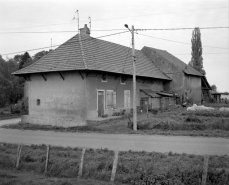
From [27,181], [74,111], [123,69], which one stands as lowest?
[27,181]

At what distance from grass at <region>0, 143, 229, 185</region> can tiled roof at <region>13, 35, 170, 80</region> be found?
12073 millimetres

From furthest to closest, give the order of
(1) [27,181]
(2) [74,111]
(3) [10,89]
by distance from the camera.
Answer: (3) [10,89]
(2) [74,111]
(1) [27,181]

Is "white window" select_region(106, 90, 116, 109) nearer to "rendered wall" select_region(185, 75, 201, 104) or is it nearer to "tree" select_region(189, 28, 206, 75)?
"rendered wall" select_region(185, 75, 201, 104)

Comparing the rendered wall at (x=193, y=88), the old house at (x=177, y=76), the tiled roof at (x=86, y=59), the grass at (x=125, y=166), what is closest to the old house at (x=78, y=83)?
the tiled roof at (x=86, y=59)

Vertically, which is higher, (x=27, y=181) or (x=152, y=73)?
(x=152, y=73)

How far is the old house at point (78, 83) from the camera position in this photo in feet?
76.4

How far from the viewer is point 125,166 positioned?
31.0 ft

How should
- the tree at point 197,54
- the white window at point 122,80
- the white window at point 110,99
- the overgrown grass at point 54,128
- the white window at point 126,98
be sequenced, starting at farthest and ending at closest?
the tree at point 197,54
the white window at point 126,98
the white window at point 122,80
the white window at point 110,99
the overgrown grass at point 54,128

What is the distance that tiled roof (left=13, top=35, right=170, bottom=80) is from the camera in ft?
78.7

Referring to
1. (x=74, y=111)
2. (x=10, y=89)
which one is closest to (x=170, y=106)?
(x=74, y=111)

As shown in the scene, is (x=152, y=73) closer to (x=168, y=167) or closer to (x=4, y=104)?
(x=168, y=167)

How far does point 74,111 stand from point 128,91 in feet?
23.9

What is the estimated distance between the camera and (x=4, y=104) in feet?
179

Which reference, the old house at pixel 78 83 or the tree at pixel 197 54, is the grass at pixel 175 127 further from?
the tree at pixel 197 54
